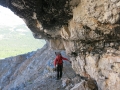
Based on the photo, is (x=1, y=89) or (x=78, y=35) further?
(x=1, y=89)

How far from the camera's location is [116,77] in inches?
423

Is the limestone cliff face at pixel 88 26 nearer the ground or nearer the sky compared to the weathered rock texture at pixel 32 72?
nearer the sky

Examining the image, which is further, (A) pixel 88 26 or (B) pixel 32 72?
(B) pixel 32 72

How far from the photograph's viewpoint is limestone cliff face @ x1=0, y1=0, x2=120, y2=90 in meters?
9.28

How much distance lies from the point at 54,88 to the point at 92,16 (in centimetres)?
808

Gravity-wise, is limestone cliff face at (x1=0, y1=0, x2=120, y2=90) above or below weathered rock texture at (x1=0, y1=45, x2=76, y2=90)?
above

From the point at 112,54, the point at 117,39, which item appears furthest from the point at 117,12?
the point at 112,54

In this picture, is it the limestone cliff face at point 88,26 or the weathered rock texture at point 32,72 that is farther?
the weathered rock texture at point 32,72

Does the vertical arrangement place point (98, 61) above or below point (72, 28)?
below

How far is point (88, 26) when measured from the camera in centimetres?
1045

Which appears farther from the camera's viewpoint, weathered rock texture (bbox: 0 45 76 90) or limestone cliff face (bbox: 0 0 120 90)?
weathered rock texture (bbox: 0 45 76 90)

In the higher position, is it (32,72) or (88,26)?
(88,26)

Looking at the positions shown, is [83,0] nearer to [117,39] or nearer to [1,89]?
[117,39]

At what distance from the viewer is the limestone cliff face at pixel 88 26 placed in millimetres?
9281
